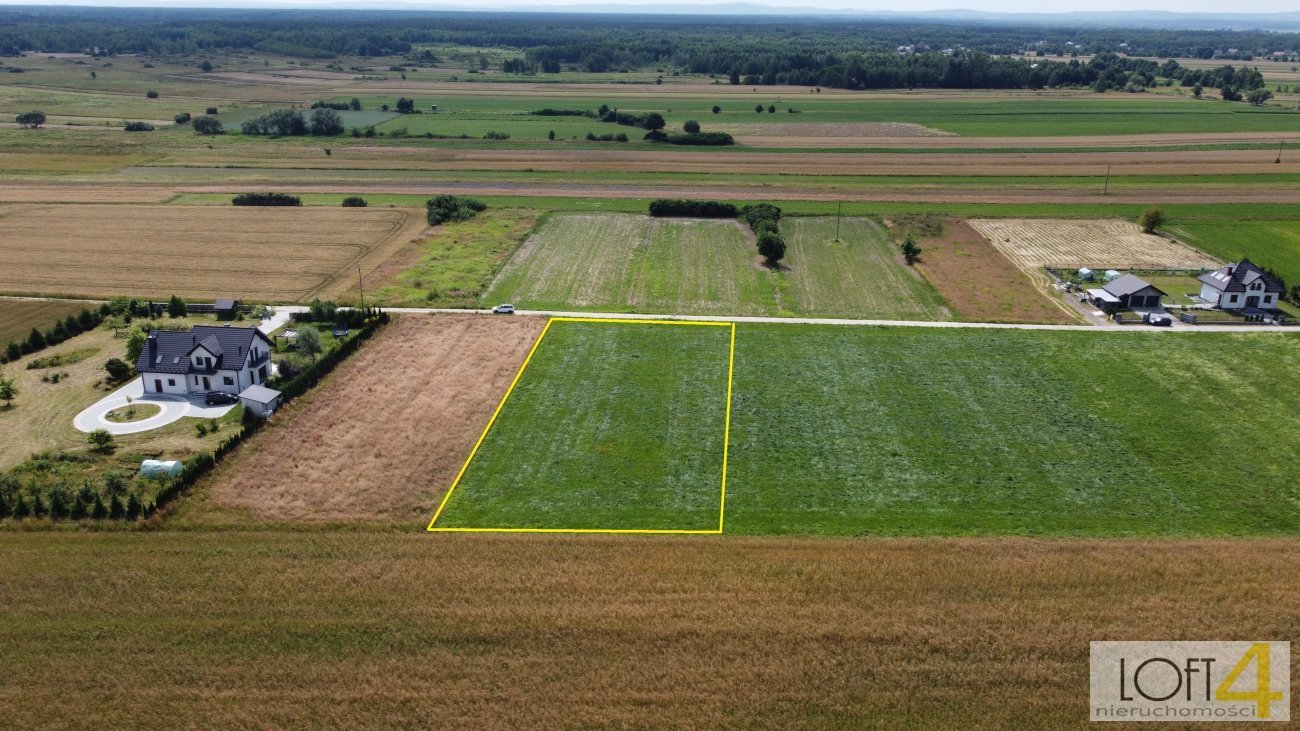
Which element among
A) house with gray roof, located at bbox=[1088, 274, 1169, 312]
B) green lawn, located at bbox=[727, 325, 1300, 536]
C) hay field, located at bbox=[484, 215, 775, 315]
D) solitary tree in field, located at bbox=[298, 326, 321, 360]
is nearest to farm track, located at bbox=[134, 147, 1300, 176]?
hay field, located at bbox=[484, 215, 775, 315]

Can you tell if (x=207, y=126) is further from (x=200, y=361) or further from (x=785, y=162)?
(x=200, y=361)

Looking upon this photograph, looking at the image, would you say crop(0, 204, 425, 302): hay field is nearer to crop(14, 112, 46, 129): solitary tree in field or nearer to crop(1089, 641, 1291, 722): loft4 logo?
crop(1089, 641, 1291, 722): loft4 logo

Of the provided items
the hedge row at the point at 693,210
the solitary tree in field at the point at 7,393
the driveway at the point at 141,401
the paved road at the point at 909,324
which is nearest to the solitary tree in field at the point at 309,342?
the driveway at the point at 141,401

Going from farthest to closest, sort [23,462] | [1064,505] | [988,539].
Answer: [23,462] < [1064,505] < [988,539]

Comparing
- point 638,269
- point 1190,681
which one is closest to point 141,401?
point 638,269

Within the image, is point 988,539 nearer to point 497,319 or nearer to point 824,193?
point 497,319

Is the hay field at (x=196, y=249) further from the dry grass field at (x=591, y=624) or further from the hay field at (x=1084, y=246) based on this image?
the hay field at (x=1084, y=246)

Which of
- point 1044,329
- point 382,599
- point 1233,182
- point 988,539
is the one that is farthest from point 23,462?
point 1233,182

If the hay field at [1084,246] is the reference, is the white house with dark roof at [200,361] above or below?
below
